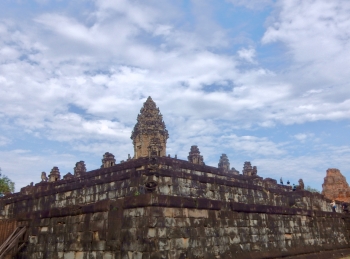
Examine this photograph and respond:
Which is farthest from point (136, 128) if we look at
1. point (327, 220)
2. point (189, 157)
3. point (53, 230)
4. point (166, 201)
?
point (166, 201)

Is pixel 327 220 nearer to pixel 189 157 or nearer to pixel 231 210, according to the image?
pixel 231 210

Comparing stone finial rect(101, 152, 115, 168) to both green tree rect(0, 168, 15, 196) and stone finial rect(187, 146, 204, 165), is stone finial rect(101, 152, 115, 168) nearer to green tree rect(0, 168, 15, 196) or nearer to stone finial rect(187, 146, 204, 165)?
stone finial rect(187, 146, 204, 165)

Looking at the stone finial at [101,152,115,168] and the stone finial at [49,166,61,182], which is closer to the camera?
the stone finial at [101,152,115,168]

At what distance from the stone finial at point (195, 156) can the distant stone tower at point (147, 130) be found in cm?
1017

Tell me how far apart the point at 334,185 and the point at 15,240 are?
64578 mm

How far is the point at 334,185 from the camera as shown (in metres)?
64.6

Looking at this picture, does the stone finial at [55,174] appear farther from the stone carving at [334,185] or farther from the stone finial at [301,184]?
the stone carving at [334,185]

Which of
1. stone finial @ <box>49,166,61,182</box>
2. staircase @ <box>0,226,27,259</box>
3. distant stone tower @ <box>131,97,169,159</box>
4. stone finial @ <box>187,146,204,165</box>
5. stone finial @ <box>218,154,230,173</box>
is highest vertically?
distant stone tower @ <box>131,97,169,159</box>

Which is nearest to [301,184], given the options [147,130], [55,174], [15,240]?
[15,240]

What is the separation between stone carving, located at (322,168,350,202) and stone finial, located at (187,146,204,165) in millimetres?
44798

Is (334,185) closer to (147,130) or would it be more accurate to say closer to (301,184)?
(147,130)

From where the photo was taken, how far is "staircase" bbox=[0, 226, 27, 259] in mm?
11953

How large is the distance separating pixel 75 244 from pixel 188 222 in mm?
3838

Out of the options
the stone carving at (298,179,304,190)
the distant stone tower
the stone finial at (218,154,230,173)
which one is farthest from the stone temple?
the distant stone tower
